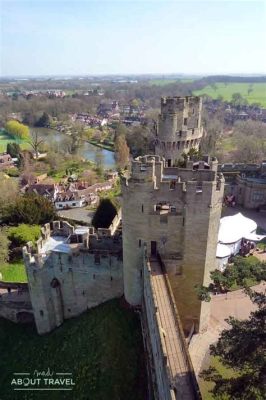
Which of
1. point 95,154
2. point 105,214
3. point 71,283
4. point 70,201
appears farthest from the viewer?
point 95,154

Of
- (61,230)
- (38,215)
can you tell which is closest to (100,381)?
(61,230)

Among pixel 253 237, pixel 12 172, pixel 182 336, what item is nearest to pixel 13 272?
pixel 253 237

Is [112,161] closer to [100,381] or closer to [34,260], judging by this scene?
→ [34,260]

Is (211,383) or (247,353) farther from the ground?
(247,353)

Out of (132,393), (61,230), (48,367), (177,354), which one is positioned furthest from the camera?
(61,230)

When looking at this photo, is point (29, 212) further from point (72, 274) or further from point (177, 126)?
point (177, 126)

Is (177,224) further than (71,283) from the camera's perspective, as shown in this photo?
No

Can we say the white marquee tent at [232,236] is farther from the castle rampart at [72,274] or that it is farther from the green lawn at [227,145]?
the green lawn at [227,145]
